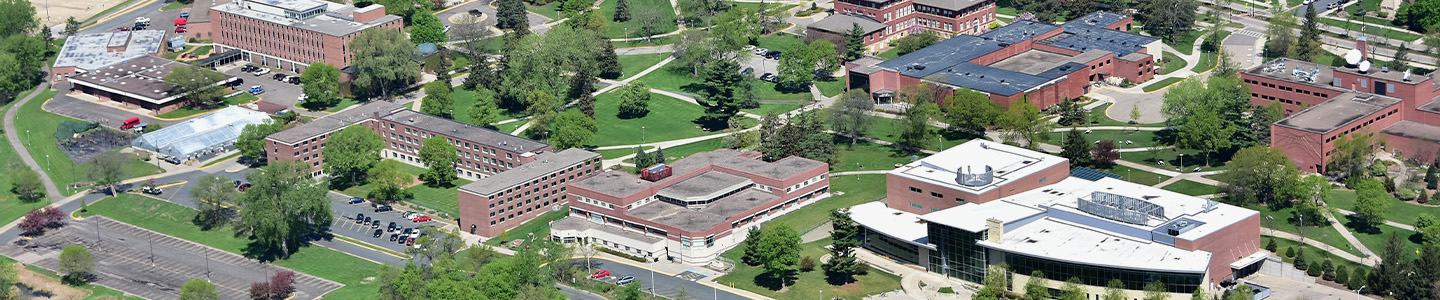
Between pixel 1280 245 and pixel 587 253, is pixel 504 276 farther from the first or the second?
pixel 1280 245

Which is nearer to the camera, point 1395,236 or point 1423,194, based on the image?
point 1395,236

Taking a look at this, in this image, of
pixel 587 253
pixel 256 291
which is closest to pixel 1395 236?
pixel 587 253

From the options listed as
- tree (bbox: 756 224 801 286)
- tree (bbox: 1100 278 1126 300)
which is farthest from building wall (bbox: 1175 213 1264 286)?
tree (bbox: 756 224 801 286)

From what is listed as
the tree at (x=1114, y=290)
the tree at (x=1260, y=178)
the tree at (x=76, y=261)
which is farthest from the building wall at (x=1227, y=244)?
the tree at (x=76, y=261)

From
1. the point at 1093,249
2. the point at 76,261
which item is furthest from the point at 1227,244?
the point at 76,261

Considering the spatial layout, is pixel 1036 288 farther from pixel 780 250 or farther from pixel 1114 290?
pixel 780 250
